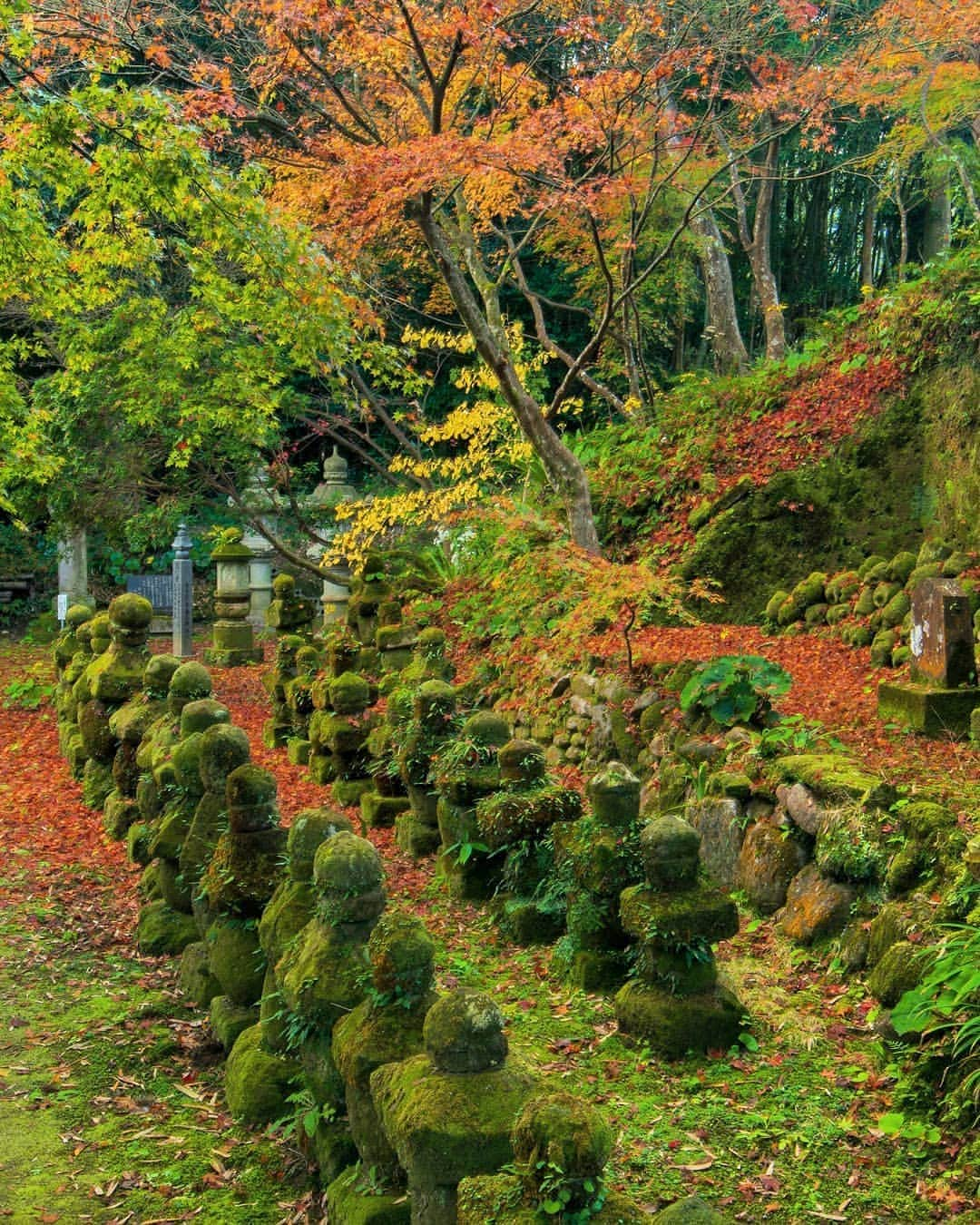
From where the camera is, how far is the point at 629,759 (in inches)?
284

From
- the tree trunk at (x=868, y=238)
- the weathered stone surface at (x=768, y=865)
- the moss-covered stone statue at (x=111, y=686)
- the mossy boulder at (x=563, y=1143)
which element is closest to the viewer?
the mossy boulder at (x=563, y=1143)

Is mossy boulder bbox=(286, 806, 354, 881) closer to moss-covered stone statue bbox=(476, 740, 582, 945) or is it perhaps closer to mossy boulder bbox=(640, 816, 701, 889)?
mossy boulder bbox=(640, 816, 701, 889)

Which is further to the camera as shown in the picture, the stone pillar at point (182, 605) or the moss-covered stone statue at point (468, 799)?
the stone pillar at point (182, 605)

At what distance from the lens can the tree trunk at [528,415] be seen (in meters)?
9.56

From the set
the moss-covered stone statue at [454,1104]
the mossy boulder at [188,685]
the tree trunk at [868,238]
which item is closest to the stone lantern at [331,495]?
the mossy boulder at [188,685]

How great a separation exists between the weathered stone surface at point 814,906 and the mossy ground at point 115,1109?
232 cm

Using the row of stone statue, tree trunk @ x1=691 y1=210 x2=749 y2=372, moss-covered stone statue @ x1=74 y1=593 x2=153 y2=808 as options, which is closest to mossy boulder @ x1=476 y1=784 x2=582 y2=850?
the row of stone statue

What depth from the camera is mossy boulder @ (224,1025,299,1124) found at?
4.09 metres

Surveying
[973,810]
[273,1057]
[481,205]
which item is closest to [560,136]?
[481,205]

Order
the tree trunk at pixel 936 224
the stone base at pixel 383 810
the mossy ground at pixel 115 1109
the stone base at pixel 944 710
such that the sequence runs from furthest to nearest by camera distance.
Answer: the tree trunk at pixel 936 224
the stone base at pixel 383 810
the stone base at pixel 944 710
the mossy ground at pixel 115 1109

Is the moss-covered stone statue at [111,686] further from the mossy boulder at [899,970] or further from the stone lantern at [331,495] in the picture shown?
the stone lantern at [331,495]

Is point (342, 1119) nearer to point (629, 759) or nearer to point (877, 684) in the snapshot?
point (629, 759)

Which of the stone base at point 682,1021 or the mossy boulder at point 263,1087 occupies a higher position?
the stone base at point 682,1021

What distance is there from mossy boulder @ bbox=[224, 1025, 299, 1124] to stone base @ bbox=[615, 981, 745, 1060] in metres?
1.27
